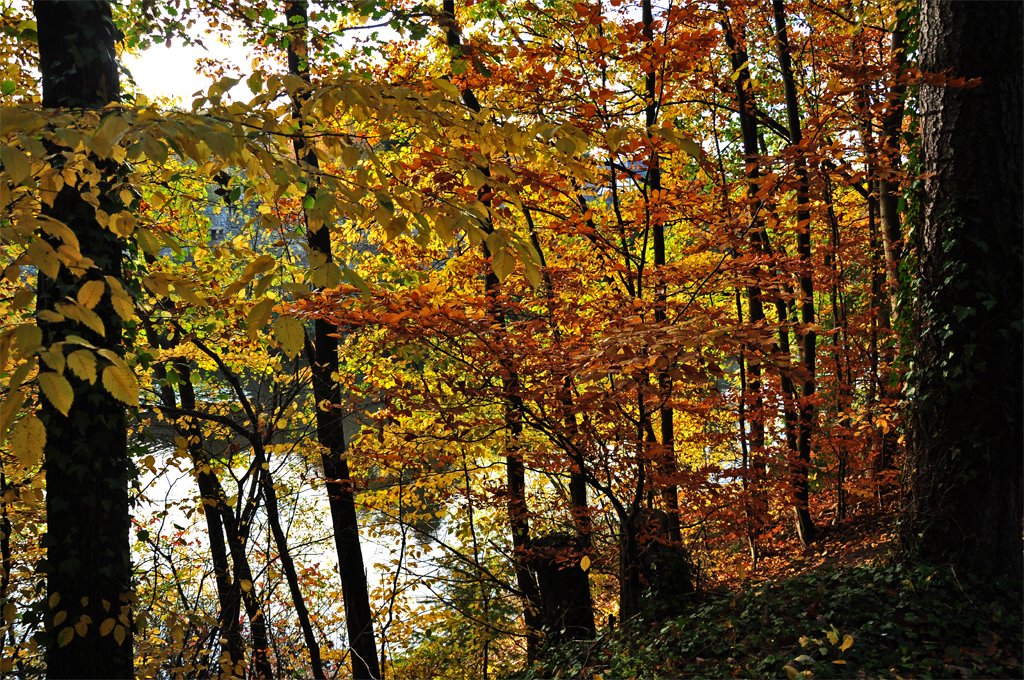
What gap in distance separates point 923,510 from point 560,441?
267cm

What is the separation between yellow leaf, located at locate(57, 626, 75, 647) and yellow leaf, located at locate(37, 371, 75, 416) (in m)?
2.45

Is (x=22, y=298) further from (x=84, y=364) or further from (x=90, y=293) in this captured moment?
(x=84, y=364)

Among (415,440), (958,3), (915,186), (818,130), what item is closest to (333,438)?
(415,440)

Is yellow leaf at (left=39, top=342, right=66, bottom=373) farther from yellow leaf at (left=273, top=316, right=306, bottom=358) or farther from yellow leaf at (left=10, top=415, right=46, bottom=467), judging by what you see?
yellow leaf at (left=273, top=316, right=306, bottom=358)

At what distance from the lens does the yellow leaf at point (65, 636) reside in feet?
10.5

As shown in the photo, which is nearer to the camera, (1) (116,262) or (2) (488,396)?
(1) (116,262)

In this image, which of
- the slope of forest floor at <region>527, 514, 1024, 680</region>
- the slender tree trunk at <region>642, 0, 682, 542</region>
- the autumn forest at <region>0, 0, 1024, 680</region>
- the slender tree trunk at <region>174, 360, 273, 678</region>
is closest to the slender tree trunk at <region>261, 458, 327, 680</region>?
the autumn forest at <region>0, 0, 1024, 680</region>

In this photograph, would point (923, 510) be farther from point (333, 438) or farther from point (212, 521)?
point (212, 521)

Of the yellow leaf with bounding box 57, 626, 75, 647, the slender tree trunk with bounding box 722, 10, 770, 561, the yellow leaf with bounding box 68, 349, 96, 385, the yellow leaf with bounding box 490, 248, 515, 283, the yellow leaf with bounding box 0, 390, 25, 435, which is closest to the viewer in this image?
the yellow leaf with bounding box 0, 390, 25, 435

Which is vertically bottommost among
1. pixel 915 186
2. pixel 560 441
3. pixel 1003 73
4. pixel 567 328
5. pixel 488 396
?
pixel 560 441

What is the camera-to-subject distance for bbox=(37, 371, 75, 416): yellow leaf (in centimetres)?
149

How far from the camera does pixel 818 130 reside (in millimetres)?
4145

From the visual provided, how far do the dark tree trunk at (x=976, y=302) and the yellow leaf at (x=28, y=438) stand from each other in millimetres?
5100

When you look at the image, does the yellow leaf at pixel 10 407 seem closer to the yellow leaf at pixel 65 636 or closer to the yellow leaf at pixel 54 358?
the yellow leaf at pixel 54 358
